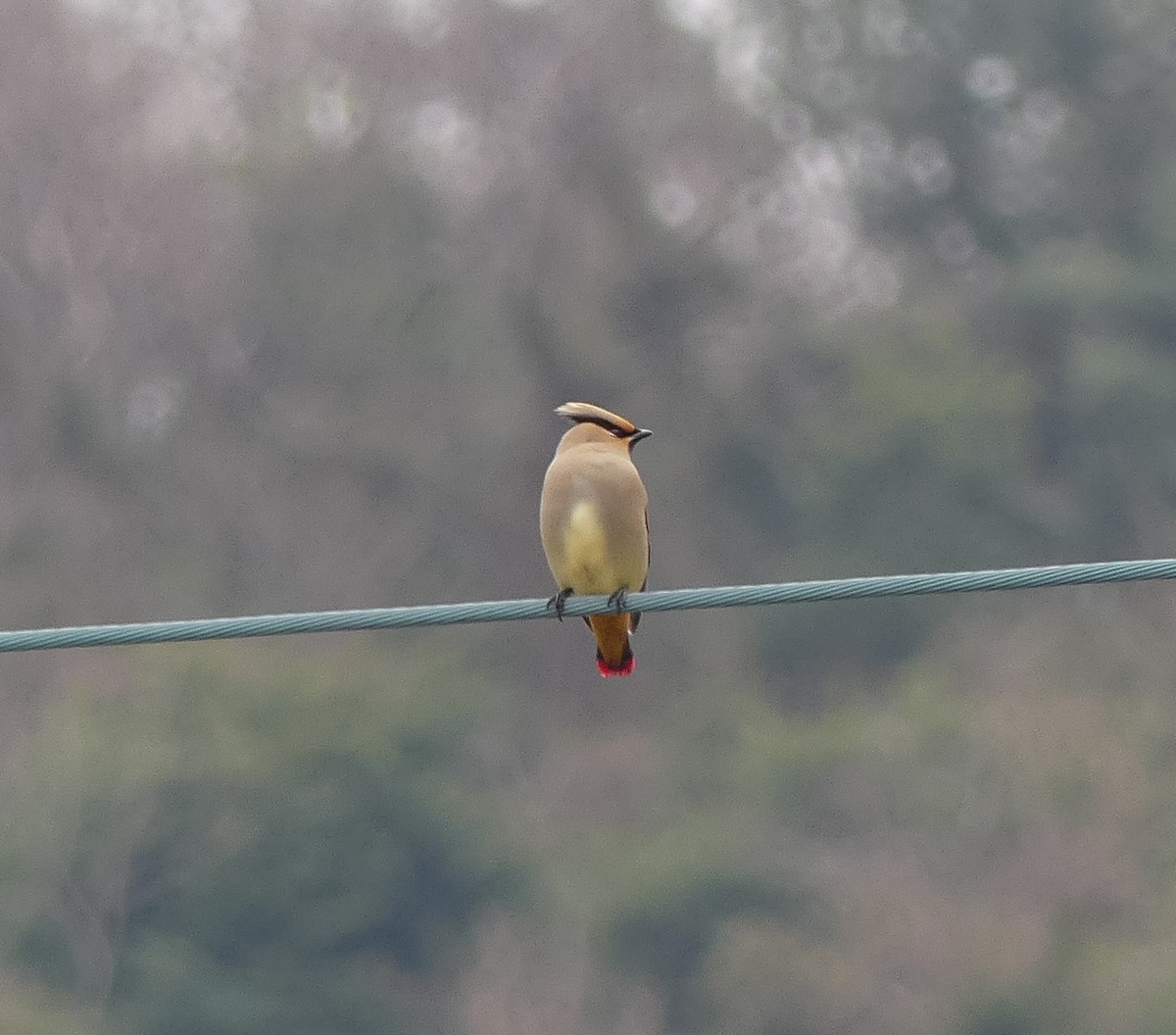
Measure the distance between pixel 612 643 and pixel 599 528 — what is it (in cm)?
38

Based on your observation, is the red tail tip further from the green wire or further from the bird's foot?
the green wire

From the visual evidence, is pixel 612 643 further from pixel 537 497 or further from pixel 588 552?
pixel 537 497

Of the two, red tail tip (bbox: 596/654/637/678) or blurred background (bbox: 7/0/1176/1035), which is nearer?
red tail tip (bbox: 596/654/637/678)

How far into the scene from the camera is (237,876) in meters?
28.1

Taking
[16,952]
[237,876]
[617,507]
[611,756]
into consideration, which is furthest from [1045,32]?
[617,507]

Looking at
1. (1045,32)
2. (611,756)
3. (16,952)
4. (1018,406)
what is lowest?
(16,952)

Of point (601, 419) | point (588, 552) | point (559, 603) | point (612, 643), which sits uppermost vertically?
point (601, 419)

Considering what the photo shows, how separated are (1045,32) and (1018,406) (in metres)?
4.66

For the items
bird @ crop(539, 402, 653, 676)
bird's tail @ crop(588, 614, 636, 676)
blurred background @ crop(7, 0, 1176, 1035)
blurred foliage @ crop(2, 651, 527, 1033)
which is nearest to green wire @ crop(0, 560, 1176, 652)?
bird @ crop(539, 402, 653, 676)

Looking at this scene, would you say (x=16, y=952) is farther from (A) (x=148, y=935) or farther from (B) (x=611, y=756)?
(B) (x=611, y=756)

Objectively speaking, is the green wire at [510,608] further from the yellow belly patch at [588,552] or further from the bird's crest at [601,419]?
the bird's crest at [601,419]

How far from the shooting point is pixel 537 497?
3425 centimetres

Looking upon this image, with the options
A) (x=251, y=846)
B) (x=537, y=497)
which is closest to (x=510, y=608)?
(x=251, y=846)

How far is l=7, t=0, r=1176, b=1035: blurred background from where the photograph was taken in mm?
27281
